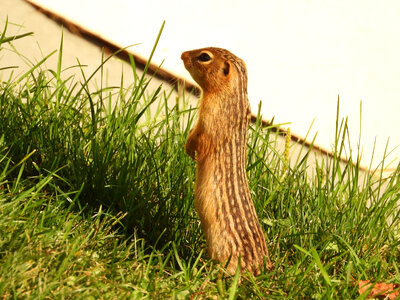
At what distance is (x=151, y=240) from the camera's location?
3.49 meters

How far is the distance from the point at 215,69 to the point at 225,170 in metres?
0.51

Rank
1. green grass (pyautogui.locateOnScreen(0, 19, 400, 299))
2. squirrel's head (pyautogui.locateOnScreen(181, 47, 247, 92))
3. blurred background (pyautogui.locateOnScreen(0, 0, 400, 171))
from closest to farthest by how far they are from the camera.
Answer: green grass (pyautogui.locateOnScreen(0, 19, 400, 299))
squirrel's head (pyautogui.locateOnScreen(181, 47, 247, 92))
blurred background (pyautogui.locateOnScreen(0, 0, 400, 171))

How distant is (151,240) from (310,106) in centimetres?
255

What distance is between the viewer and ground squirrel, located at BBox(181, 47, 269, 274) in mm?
3074

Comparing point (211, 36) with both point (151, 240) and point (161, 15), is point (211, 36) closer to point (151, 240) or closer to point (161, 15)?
point (161, 15)

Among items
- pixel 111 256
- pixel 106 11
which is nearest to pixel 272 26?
pixel 106 11

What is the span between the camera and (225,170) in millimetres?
3094

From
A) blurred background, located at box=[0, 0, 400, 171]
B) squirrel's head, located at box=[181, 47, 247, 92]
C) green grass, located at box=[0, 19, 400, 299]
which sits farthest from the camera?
blurred background, located at box=[0, 0, 400, 171]

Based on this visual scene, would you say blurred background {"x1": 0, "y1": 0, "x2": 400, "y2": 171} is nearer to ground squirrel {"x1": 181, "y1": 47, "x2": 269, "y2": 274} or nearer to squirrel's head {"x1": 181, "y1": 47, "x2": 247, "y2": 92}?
squirrel's head {"x1": 181, "y1": 47, "x2": 247, "y2": 92}

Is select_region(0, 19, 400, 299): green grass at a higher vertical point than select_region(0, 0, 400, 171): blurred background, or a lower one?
lower

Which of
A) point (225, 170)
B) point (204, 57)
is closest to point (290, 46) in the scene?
point (204, 57)

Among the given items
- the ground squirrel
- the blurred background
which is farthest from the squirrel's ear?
the blurred background

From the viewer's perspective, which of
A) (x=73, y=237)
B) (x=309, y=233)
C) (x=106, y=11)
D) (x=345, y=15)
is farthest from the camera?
(x=345, y=15)

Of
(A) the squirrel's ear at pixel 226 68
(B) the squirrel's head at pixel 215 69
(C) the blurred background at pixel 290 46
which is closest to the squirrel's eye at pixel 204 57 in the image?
(B) the squirrel's head at pixel 215 69
